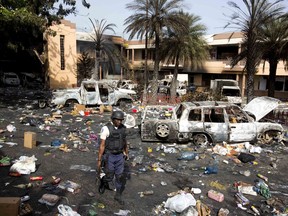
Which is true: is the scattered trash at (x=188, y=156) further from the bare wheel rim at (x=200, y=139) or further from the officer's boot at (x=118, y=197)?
the officer's boot at (x=118, y=197)

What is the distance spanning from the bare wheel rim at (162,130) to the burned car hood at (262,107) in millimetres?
3299

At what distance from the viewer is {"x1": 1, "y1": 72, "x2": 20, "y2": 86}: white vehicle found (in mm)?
30406

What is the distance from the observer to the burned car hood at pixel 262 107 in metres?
9.92

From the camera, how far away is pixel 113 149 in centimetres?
517

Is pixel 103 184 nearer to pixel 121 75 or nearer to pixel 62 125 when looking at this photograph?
pixel 62 125

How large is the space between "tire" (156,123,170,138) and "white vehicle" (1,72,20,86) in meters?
26.0

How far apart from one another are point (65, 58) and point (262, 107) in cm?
2599

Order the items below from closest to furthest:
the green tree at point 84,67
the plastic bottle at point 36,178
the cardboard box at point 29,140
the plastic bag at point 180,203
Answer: the plastic bag at point 180,203
the plastic bottle at point 36,178
the cardboard box at point 29,140
the green tree at point 84,67

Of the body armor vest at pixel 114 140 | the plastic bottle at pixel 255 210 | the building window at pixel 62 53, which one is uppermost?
the building window at pixel 62 53

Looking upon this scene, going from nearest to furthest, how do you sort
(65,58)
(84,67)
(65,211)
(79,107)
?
1. (65,211)
2. (79,107)
3. (65,58)
4. (84,67)

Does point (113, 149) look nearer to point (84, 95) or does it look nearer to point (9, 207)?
point (9, 207)

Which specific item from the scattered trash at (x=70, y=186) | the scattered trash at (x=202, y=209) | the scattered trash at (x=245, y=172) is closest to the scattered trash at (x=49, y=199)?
the scattered trash at (x=70, y=186)

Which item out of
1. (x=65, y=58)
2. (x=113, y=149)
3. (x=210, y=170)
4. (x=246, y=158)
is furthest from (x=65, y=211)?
(x=65, y=58)

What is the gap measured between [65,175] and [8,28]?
1035 cm
